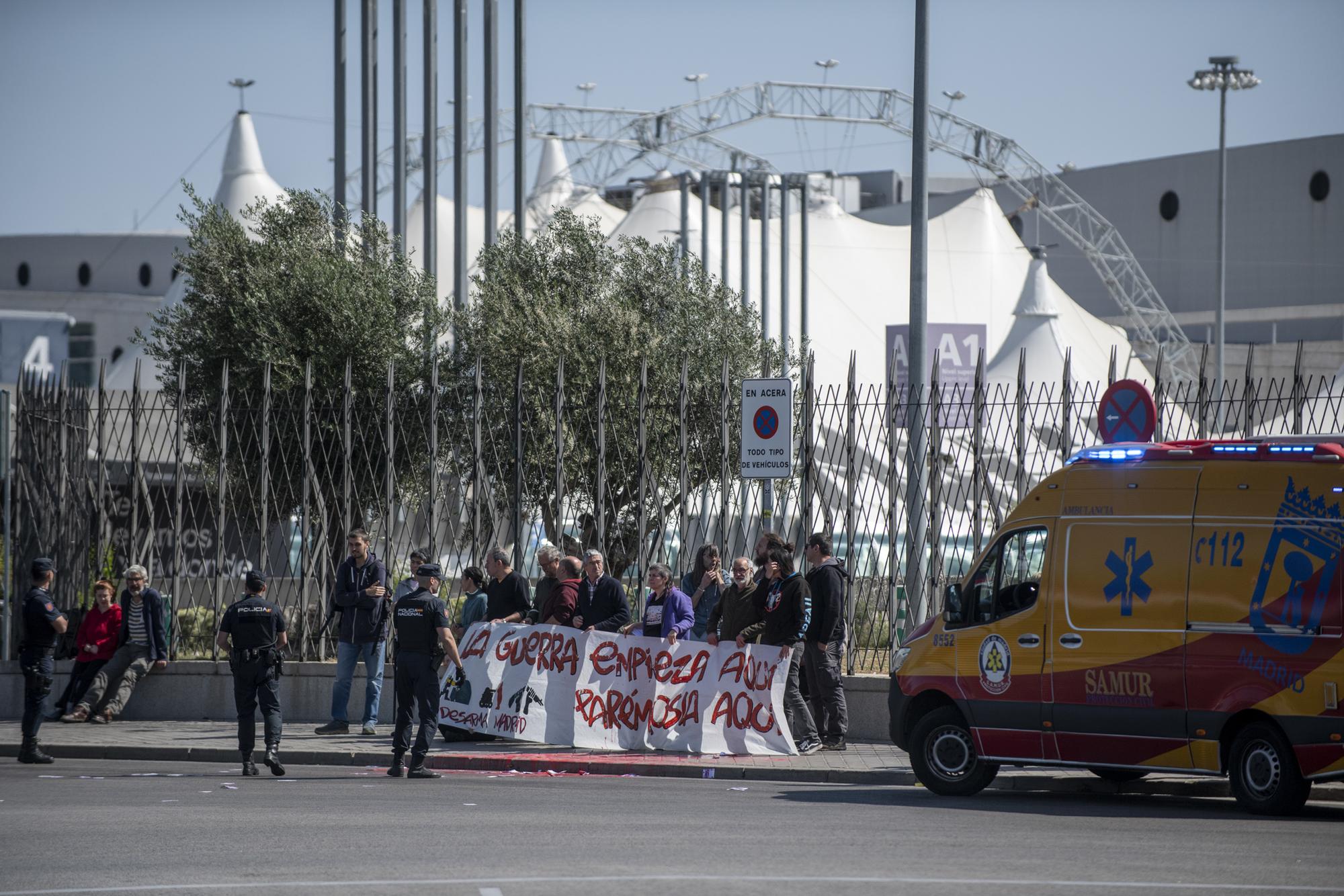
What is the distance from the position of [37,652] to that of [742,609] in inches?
232

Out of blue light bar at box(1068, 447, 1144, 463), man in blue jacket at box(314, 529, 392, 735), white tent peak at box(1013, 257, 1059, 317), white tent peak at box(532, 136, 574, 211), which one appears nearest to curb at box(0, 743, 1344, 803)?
man in blue jacket at box(314, 529, 392, 735)

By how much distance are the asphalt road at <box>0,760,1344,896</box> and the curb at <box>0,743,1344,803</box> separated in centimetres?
29

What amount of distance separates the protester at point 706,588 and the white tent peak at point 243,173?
5028 cm

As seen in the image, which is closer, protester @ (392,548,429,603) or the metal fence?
protester @ (392,548,429,603)

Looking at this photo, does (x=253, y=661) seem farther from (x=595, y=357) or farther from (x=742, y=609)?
(x=595, y=357)

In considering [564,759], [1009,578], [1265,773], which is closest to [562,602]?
[564,759]

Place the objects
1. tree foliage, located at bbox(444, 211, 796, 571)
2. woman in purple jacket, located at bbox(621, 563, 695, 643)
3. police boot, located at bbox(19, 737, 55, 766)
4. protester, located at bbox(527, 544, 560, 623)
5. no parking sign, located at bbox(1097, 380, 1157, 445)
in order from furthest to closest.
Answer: tree foliage, located at bbox(444, 211, 796, 571) < protester, located at bbox(527, 544, 560, 623) < woman in purple jacket, located at bbox(621, 563, 695, 643) < police boot, located at bbox(19, 737, 55, 766) < no parking sign, located at bbox(1097, 380, 1157, 445)

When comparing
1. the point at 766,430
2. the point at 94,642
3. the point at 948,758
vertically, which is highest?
the point at 766,430

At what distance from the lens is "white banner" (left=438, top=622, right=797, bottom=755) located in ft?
46.6

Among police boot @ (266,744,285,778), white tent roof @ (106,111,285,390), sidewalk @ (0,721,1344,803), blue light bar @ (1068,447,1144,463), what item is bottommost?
sidewalk @ (0,721,1344,803)

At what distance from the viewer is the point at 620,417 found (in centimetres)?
2202

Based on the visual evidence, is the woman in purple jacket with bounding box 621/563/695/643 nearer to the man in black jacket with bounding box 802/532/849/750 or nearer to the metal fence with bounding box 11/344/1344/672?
the metal fence with bounding box 11/344/1344/672

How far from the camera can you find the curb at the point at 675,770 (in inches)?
485

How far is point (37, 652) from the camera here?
13.9 metres
